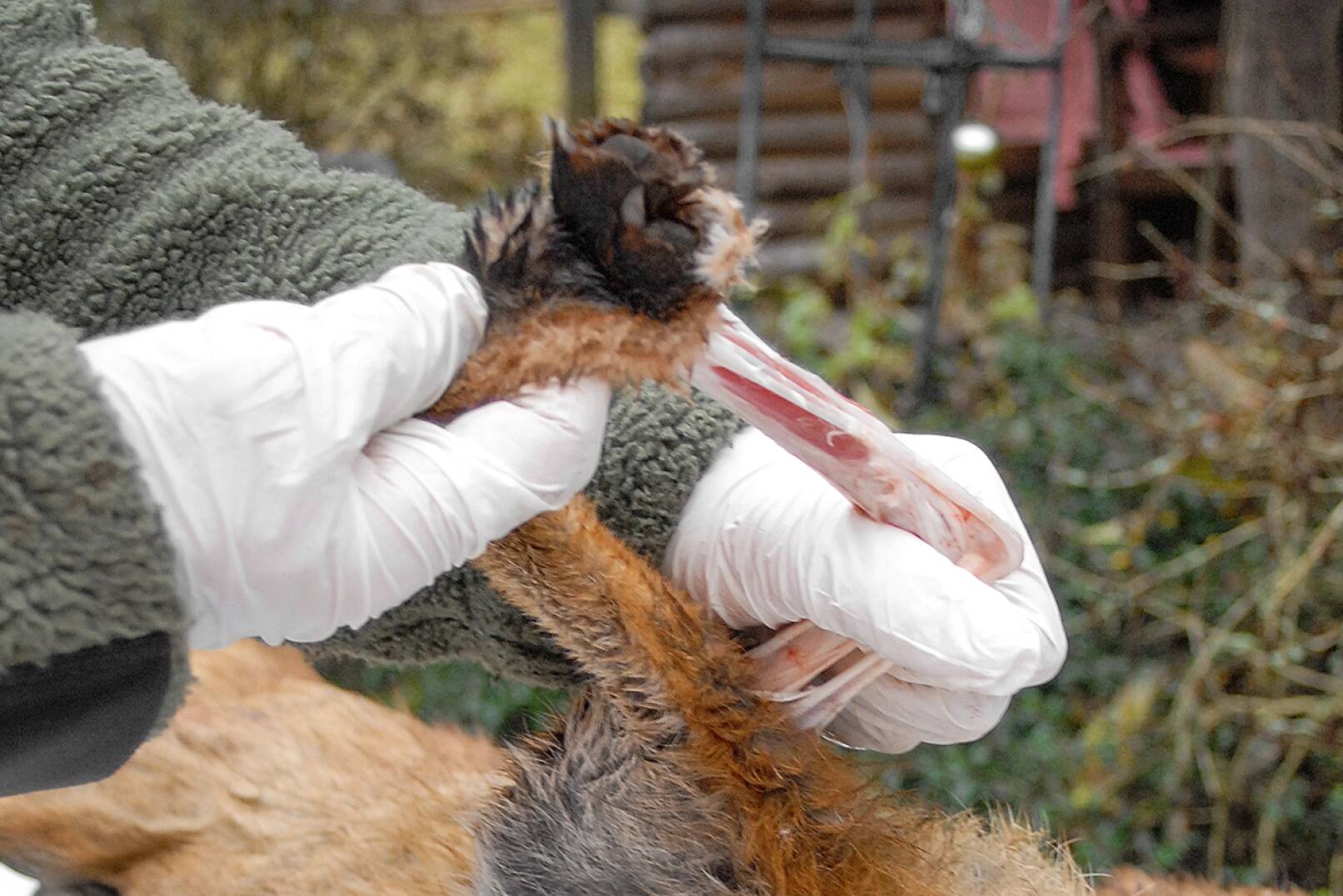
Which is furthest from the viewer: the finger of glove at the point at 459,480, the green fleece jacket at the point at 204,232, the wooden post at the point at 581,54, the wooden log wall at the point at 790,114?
the wooden post at the point at 581,54

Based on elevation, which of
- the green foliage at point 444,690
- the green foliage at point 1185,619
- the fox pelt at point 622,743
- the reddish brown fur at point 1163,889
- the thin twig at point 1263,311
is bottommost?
the green foliage at point 444,690

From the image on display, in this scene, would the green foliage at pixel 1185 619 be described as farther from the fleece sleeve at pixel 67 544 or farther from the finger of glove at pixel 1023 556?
the fleece sleeve at pixel 67 544

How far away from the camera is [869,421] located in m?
0.91

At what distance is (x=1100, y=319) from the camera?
12.9 feet

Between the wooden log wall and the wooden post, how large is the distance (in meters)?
0.24

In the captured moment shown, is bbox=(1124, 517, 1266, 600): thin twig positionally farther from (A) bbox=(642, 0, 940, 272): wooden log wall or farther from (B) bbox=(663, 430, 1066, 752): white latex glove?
(A) bbox=(642, 0, 940, 272): wooden log wall

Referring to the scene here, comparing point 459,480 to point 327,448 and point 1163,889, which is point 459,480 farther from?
point 1163,889

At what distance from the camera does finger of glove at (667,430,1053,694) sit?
88cm

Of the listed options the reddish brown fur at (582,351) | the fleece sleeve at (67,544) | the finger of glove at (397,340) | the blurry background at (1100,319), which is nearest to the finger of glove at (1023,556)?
the blurry background at (1100,319)

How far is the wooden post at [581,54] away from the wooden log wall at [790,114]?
0.24m

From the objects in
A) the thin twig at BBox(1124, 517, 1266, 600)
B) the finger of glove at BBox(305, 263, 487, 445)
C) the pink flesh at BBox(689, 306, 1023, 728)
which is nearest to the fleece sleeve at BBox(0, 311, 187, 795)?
the finger of glove at BBox(305, 263, 487, 445)

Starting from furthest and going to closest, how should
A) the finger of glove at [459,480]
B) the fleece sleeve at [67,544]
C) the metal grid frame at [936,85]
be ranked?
1. the metal grid frame at [936,85]
2. the finger of glove at [459,480]
3. the fleece sleeve at [67,544]

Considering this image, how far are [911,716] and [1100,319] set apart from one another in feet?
10.5

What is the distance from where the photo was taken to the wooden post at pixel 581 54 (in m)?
4.82
